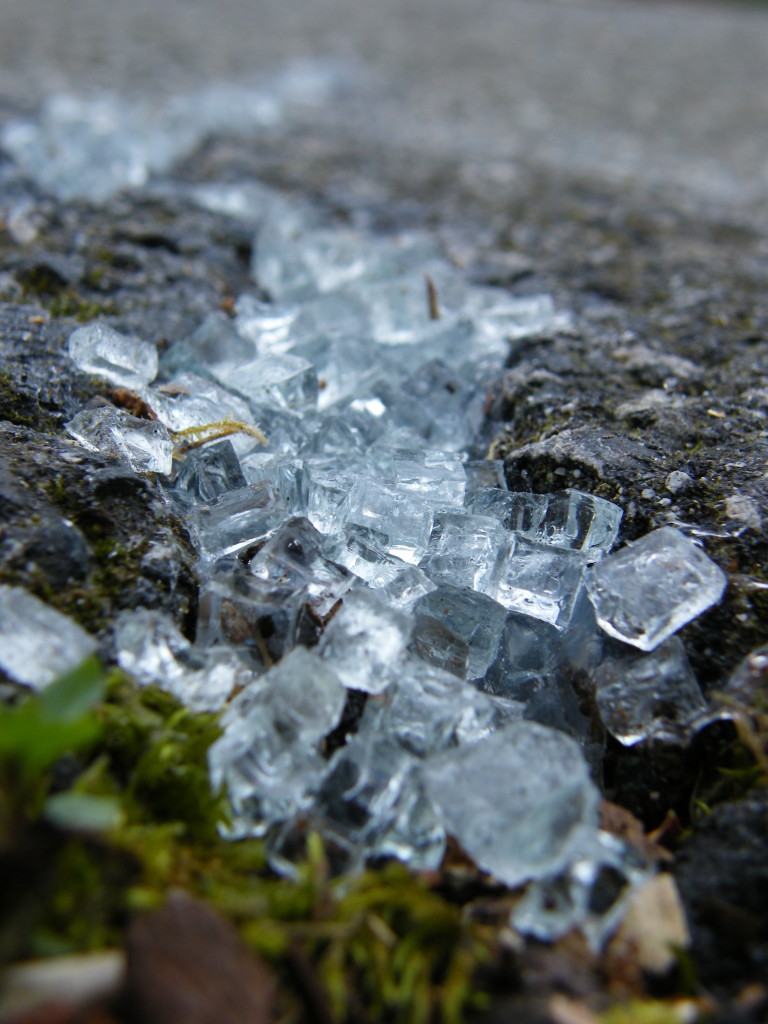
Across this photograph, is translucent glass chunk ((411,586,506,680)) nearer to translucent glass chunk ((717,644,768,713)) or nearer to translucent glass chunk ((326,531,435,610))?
translucent glass chunk ((326,531,435,610))

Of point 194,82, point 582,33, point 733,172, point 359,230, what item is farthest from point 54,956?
point 582,33

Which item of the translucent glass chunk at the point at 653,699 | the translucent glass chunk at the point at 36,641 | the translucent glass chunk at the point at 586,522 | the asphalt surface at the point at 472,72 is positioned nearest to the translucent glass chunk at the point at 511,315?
the translucent glass chunk at the point at 586,522

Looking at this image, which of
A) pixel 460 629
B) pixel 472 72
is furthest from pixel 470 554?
pixel 472 72

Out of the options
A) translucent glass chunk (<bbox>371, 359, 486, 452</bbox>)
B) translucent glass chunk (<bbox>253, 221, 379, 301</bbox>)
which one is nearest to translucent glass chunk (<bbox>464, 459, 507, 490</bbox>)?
translucent glass chunk (<bbox>371, 359, 486, 452</bbox>)

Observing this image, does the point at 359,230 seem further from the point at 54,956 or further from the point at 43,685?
the point at 54,956

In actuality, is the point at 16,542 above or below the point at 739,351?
above

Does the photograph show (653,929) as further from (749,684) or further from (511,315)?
(511,315)
